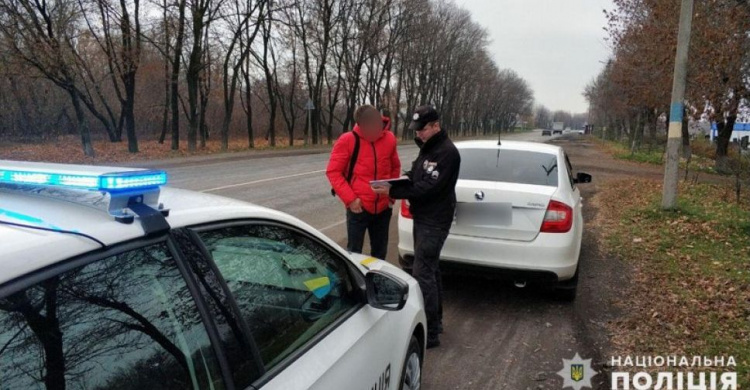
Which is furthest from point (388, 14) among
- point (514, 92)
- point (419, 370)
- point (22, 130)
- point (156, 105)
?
point (514, 92)

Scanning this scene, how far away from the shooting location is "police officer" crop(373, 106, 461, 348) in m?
3.78

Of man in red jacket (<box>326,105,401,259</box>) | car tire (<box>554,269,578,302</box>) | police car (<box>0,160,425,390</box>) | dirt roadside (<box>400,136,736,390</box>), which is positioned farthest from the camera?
car tire (<box>554,269,578,302</box>)

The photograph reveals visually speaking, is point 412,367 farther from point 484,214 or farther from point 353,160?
point 484,214

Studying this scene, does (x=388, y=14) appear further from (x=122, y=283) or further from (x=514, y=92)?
(x=514, y=92)

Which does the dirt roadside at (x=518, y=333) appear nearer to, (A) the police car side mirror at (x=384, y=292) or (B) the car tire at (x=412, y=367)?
(B) the car tire at (x=412, y=367)

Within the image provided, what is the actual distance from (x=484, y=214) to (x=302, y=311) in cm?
297

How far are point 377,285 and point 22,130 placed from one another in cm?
3522

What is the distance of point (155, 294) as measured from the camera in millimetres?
Result: 1417

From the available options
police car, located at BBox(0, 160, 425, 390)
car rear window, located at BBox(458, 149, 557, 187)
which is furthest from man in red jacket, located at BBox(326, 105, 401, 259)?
police car, located at BBox(0, 160, 425, 390)

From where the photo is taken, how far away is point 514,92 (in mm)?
123312

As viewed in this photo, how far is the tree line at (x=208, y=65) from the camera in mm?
20641

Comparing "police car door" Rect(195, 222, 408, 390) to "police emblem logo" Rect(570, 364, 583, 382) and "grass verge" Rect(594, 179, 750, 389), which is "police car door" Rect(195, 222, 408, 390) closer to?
"police emblem logo" Rect(570, 364, 583, 382)

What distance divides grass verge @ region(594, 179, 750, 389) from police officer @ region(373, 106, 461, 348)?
152 centimetres

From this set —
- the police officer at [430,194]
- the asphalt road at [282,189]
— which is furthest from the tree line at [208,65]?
the police officer at [430,194]
